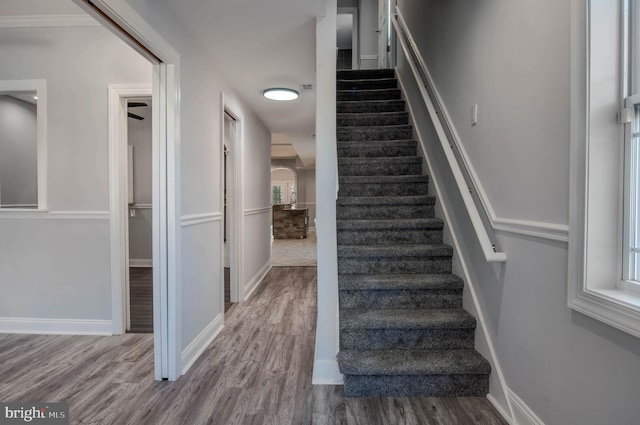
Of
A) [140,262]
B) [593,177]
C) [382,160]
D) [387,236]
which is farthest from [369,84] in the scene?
[140,262]

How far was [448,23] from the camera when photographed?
243 cm

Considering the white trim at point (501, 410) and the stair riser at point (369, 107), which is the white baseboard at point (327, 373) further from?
the stair riser at point (369, 107)

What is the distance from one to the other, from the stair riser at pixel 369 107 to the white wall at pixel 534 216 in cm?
171

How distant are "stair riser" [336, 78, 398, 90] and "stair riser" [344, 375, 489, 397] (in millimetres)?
3577

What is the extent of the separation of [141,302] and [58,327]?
0.88m

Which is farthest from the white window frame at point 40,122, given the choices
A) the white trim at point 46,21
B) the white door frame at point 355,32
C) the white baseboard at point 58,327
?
the white door frame at point 355,32

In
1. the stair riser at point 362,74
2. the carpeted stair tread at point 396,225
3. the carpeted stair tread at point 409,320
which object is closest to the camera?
the carpeted stair tread at point 409,320

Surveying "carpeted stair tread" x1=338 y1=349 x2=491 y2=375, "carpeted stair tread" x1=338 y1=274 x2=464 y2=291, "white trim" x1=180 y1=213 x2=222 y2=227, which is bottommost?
"carpeted stair tread" x1=338 y1=349 x2=491 y2=375

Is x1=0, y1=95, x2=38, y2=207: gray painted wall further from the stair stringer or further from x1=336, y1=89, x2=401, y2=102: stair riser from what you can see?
the stair stringer

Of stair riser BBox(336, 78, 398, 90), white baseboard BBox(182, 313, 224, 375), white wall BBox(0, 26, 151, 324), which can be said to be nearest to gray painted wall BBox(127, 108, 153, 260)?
white wall BBox(0, 26, 151, 324)

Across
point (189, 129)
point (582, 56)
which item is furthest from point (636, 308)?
point (189, 129)

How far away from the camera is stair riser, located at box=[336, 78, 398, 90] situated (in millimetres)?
4227

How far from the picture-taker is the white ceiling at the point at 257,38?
197 cm

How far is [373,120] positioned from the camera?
3.62 m
